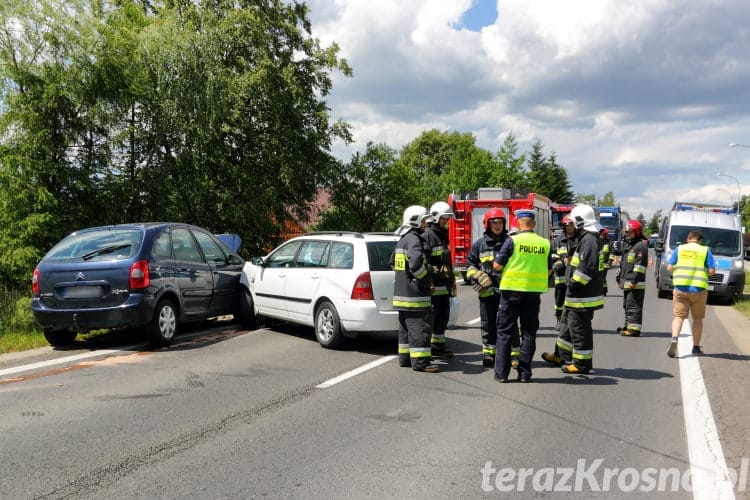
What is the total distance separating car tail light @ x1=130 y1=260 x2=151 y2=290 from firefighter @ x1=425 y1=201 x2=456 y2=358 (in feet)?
12.2

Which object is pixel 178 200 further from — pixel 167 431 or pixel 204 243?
pixel 167 431

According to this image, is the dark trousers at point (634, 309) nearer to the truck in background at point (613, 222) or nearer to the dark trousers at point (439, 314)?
the dark trousers at point (439, 314)

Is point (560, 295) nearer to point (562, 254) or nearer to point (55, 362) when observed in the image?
point (562, 254)

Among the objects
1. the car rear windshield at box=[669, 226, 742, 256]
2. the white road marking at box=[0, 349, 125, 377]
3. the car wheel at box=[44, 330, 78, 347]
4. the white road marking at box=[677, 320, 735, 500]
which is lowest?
the white road marking at box=[677, 320, 735, 500]

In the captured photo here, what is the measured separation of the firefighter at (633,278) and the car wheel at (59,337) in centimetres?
830

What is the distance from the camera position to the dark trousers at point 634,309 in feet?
34.2

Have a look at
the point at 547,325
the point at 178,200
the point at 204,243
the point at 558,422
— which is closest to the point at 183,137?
the point at 178,200

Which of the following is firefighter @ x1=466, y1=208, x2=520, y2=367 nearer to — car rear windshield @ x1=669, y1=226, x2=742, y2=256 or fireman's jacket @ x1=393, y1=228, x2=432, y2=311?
fireman's jacket @ x1=393, y1=228, x2=432, y2=311

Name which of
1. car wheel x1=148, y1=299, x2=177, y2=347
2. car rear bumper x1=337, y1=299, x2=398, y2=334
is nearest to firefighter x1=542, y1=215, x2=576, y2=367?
car rear bumper x1=337, y1=299, x2=398, y2=334

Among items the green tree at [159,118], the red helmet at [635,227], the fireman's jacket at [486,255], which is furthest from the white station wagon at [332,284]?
the green tree at [159,118]

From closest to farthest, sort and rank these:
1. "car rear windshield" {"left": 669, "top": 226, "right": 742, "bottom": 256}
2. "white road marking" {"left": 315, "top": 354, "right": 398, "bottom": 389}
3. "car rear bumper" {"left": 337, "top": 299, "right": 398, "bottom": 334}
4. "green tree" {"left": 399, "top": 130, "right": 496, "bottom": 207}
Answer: "white road marking" {"left": 315, "top": 354, "right": 398, "bottom": 389} < "car rear bumper" {"left": 337, "top": 299, "right": 398, "bottom": 334} < "car rear windshield" {"left": 669, "top": 226, "right": 742, "bottom": 256} < "green tree" {"left": 399, "top": 130, "right": 496, "bottom": 207}

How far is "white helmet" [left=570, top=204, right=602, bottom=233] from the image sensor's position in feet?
24.1

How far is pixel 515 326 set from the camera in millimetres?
6941

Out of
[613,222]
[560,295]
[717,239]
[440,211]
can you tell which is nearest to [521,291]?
[440,211]
